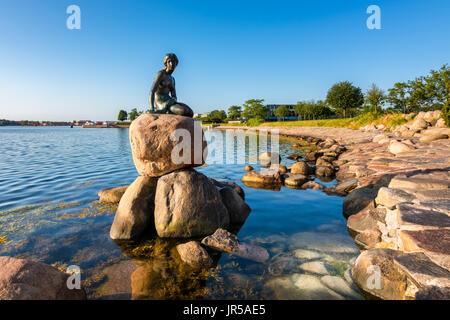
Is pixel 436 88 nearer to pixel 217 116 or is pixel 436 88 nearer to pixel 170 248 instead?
pixel 170 248

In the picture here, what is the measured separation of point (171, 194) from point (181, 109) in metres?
2.43

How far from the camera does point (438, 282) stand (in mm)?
2602

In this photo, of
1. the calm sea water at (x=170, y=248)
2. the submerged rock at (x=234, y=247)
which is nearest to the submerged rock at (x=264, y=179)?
the calm sea water at (x=170, y=248)

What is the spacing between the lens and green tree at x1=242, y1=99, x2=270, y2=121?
87.7m

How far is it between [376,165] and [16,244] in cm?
1255

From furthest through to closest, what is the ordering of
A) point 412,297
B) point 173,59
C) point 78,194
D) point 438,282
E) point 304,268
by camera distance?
point 78,194, point 173,59, point 304,268, point 412,297, point 438,282

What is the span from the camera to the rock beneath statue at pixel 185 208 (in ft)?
16.8

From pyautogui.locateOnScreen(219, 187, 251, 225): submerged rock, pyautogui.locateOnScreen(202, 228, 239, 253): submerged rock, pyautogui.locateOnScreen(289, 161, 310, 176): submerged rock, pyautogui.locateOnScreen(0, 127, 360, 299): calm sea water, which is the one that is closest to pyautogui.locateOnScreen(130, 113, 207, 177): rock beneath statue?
pyautogui.locateOnScreen(219, 187, 251, 225): submerged rock

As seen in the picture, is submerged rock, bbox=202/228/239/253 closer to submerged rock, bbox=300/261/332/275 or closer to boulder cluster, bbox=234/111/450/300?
submerged rock, bbox=300/261/332/275

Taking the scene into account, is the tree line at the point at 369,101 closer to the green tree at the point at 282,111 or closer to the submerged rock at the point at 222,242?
the green tree at the point at 282,111

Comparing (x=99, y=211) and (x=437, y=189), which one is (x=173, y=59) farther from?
(x=437, y=189)

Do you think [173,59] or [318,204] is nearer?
[173,59]

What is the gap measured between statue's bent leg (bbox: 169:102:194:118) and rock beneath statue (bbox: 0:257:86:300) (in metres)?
4.42

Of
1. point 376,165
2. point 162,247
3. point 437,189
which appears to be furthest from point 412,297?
point 376,165
